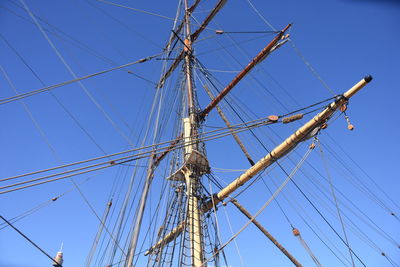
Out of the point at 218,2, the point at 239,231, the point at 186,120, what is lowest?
the point at 239,231

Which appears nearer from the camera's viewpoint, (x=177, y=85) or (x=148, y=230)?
(x=148, y=230)

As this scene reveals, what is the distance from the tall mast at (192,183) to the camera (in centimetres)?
684

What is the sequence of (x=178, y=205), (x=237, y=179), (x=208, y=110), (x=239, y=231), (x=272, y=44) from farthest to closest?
(x=208, y=110) < (x=272, y=44) < (x=237, y=179) < (x=178, y=205) < (x=239, y=231)

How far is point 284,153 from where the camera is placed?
27.8 feet

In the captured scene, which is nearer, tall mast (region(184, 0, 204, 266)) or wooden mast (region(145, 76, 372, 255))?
tall mast (region(184, 0, 204, 266))

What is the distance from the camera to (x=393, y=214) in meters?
9.95

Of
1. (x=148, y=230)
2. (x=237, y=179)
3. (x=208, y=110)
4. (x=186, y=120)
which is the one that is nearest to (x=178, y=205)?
(x=148, y=230)

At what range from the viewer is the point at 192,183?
8406 mm

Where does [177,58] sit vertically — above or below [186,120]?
above

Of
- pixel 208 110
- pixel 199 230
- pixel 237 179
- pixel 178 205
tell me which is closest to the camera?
pixel 199 230

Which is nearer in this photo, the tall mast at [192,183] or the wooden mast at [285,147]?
the tall mast at [192,183]

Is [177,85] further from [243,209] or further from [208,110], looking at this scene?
[243,209]

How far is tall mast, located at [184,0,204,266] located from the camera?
6844mm

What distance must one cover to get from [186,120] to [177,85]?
10.7 feet
